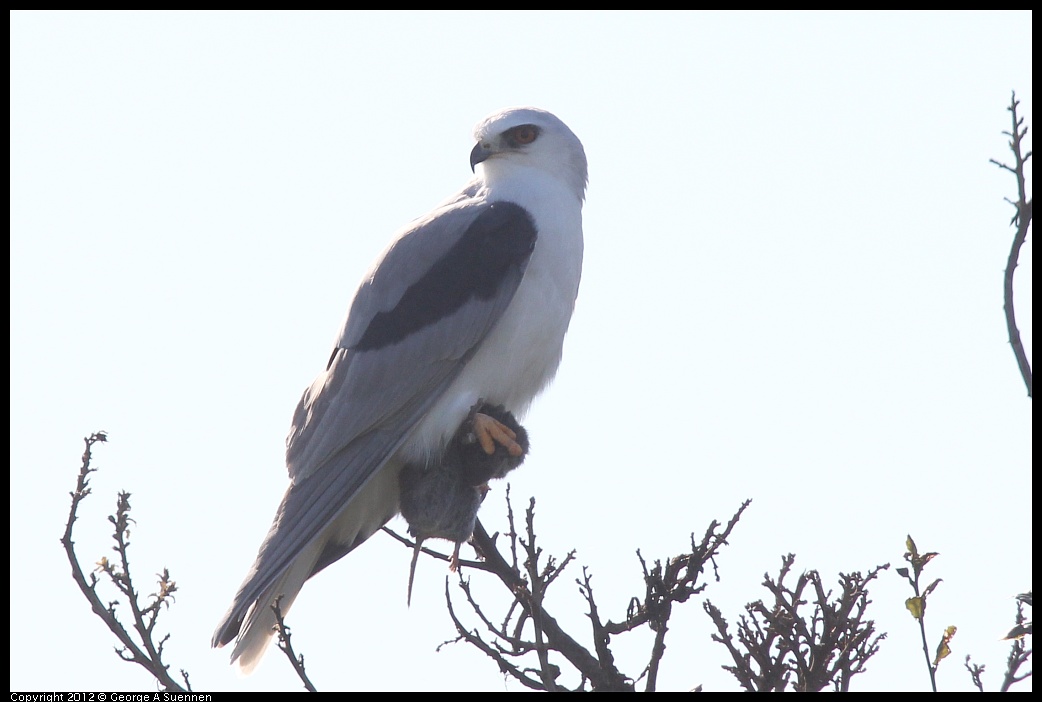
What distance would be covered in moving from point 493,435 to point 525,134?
5.69ft

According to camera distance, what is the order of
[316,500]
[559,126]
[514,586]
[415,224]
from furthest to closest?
[559,126], [415,224], [316,500], [514,586]

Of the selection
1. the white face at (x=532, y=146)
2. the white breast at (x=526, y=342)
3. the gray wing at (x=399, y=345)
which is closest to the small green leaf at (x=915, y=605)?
the white breast at (x=526, y=342)

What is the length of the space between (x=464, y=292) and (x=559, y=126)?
1265 mm

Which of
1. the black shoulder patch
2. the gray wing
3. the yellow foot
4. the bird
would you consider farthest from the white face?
the yellow foot

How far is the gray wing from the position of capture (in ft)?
15.6

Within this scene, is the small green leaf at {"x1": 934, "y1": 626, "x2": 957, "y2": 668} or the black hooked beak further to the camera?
the black hooked beak

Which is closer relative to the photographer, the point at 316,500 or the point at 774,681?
the point at 774,681

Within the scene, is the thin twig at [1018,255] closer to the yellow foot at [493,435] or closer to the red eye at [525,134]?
the yellow foot at [493,435]

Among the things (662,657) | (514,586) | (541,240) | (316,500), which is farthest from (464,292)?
(662,657)

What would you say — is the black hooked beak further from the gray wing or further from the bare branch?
the bare branch

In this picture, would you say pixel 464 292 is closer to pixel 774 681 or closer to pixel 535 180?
pixel 535 180

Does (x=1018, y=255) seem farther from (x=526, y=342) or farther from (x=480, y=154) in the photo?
(x=480, y=154)

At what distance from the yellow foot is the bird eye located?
1.59 meters

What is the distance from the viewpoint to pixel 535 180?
547cm
